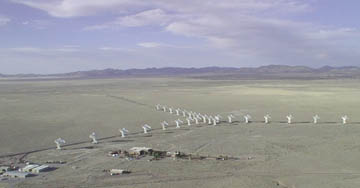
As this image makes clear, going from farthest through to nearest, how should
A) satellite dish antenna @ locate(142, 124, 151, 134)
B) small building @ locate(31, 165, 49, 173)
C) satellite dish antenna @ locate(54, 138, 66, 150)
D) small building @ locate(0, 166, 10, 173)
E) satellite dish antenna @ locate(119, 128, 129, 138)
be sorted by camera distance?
satellite dish antenna @ locate(142, 124, 151, 134) < satellite dish antenna @ locate(119, 128, 129, 138) < satellite dish antenna @ locate(54, 138, 66, 150) < small building @ locate(0, 166, 10, 173) < small building @ locate(31, 165, 49, 173)

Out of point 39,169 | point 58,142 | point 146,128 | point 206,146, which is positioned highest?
point 58,142

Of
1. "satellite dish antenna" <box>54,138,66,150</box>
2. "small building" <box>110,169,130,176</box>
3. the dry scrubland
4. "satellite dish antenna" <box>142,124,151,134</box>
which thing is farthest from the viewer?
"satellite dish antenna" <box>142,124,151,134</box>

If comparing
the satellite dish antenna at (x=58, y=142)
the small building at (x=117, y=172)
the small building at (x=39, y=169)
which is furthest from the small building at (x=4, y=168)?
the small building at (x=117, y=172)

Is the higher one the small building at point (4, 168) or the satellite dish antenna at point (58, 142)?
the satellite dish antenna at point (58, 142)

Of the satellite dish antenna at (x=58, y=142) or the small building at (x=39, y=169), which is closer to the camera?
the small building at (x=39, y=169)

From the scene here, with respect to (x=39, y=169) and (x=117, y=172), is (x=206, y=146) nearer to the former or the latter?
(x=117, y=172)

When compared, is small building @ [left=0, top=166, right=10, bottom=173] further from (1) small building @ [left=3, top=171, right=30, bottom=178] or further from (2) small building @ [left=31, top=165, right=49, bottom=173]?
(2) small building @ [left=31, top=165, right=49, bottom=173]

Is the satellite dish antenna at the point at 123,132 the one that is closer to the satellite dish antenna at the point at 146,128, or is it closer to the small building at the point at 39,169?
the satellite dish antenna at the point at 146,128

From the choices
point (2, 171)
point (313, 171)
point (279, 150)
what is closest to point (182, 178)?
point (313, 171)

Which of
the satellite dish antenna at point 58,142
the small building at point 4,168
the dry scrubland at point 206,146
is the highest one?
the satellite dish antenna at point 58,142

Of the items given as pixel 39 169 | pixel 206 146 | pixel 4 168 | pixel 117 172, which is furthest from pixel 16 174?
pixel 206 146

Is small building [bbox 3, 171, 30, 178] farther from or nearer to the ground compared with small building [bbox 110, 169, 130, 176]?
farther from the ground

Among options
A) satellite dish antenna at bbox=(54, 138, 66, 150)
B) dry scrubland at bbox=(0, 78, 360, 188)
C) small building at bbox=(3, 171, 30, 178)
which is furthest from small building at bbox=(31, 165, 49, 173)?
satellite dish antenna at bbox=(54, 138, 66, 150)
